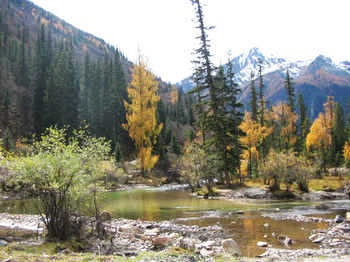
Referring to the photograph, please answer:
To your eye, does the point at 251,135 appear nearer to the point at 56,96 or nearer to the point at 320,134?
the point at 320,134

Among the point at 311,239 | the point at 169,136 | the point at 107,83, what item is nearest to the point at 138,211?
the point at 311,239

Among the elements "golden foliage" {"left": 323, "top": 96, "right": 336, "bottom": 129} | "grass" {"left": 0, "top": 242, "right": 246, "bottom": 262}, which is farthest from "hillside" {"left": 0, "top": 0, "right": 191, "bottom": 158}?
"grass" {"left": 0, "top": 242, "right": 246, "bottom": 262}

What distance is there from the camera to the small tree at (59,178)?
40.7 feet

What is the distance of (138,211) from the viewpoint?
24922 millimetres

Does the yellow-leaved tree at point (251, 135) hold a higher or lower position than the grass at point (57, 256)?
higher

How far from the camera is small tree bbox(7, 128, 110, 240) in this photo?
12.4 metres

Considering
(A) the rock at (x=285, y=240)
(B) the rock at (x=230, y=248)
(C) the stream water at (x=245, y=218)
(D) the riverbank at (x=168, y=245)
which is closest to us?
(D) the riverbank at (x=168, y=245)

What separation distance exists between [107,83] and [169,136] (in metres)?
23.9

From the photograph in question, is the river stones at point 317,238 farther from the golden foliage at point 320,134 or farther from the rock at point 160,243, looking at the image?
the golden foliage at point 320,134

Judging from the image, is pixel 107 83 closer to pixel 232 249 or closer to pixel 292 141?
pixel 292 141

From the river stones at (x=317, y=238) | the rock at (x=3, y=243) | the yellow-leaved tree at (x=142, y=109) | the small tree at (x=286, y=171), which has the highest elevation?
the yellow-leaved tree at (x=142, y=109)

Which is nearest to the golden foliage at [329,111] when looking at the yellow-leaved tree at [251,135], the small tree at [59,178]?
A: the yellow-leaved tree at [251,135]

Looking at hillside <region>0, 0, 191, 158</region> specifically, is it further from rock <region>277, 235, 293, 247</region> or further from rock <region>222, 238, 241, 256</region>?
rock <region>222, 238, 241, 256</region>

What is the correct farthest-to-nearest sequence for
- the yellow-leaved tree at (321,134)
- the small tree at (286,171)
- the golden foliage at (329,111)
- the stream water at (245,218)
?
the yellow-leaved tree at (321,134) → the golden foliage at (329,111) → the small tree at (286,171) → the stream water at (245,218)
